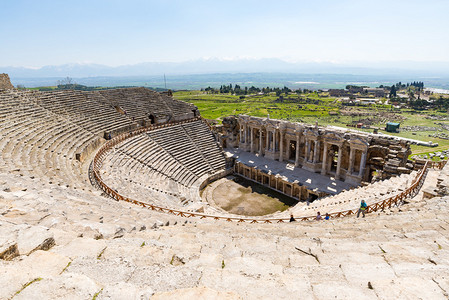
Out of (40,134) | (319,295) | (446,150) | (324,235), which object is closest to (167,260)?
(319,295)

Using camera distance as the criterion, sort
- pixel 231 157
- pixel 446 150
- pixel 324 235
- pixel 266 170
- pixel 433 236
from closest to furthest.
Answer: pixel 433 236 → pixel 324 235 → pixel 266 170 → pixel 231 157 → pixel 446 150

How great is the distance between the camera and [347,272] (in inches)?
190

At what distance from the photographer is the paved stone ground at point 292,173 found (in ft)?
81.0

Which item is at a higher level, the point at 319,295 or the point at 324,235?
the point at 319,295

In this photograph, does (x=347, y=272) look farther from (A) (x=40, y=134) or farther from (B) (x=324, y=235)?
(A) (x=40, y=134)

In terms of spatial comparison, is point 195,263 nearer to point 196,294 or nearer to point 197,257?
point 197,257

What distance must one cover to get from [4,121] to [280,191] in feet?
81.6

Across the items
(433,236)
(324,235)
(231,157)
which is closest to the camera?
(433,236)

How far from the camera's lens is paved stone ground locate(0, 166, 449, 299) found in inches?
142

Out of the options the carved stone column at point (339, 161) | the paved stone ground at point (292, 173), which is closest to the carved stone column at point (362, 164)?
the paved stone ground at point (292, 173)

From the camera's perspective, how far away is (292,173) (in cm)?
2792

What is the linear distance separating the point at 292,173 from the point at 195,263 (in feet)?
79.0

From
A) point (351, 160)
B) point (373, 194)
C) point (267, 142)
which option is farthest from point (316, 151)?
point (373, 194)

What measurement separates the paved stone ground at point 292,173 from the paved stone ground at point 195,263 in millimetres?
16807
